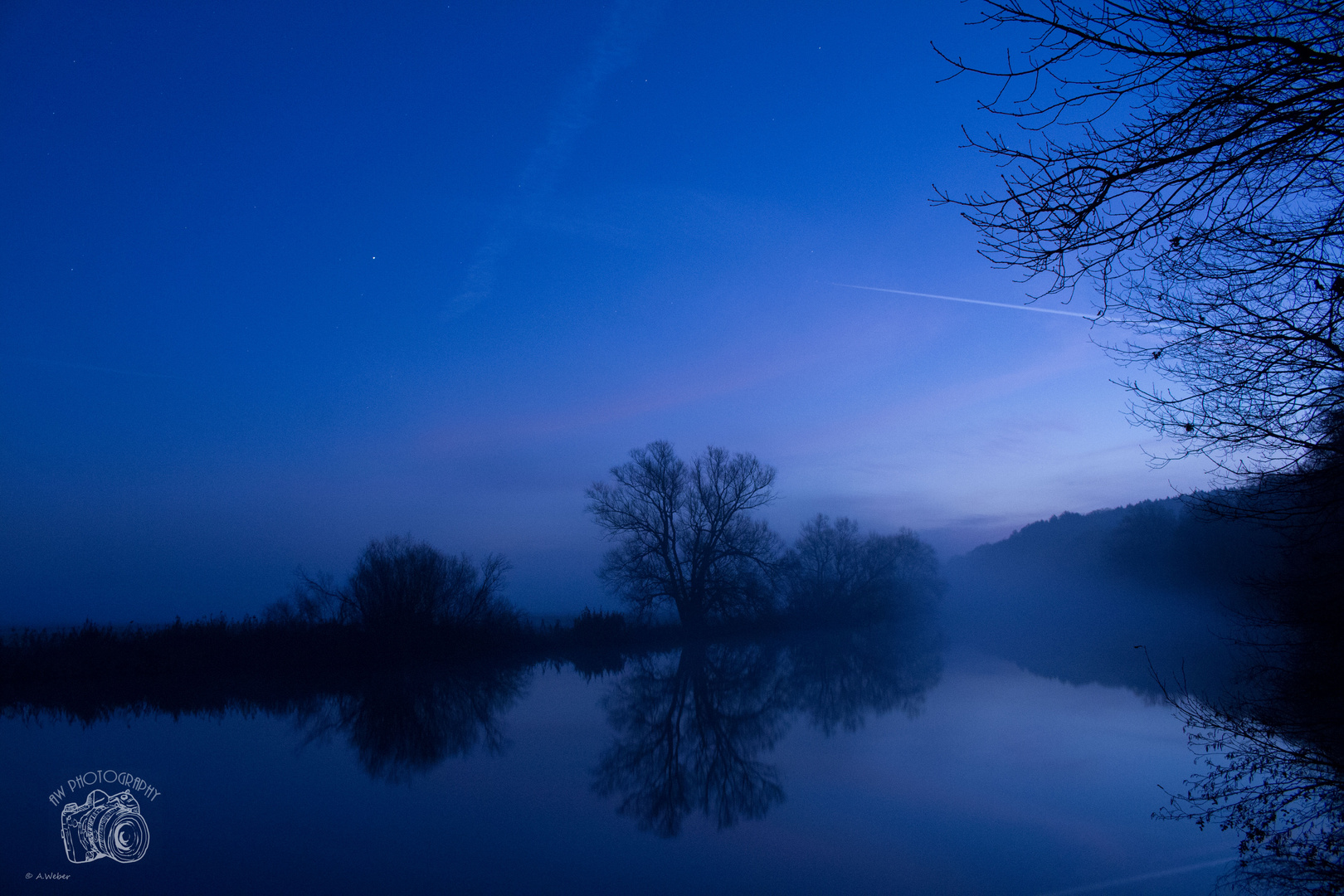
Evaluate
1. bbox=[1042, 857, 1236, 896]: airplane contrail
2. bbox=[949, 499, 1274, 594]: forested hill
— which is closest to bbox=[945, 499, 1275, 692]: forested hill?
bbox=[949, 499, 1274, 594]: forested hill

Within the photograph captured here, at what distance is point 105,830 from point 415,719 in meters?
3.90

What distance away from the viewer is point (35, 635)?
492 inches

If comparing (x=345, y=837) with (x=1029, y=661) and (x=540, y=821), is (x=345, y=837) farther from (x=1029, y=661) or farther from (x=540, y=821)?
(x=1029, y=661)

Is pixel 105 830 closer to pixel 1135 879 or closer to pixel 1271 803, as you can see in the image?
pixel 1135 879

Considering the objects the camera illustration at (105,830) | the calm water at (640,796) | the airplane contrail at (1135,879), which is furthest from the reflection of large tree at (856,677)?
the camera illustration at (105,830)

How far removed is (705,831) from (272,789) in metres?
3.61

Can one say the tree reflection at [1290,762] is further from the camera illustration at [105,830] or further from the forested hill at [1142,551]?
the camera illustration at [105,830]

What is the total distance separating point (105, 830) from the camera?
4633 mm

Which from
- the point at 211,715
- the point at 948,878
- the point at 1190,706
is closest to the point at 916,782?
the point at 948,878

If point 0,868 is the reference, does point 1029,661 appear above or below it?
below

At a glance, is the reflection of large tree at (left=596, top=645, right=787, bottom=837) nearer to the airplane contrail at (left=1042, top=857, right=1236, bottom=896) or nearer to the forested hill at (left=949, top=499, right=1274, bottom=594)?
the airplane contrail at (left=1042, top=857, right=1236, bottom=896)

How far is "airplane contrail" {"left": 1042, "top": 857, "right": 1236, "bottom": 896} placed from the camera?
138 inches

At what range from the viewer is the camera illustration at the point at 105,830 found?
13.9ft

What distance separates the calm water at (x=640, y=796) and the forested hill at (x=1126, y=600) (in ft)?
7.25
